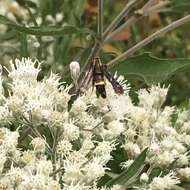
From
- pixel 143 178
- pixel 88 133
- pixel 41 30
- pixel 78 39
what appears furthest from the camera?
pixel 78 39

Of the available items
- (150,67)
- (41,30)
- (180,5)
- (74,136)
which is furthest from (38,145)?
(180,5)

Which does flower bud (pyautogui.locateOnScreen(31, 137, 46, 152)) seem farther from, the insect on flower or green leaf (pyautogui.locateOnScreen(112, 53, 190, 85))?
green leaf (pyautogui.locateOnScreen(112, 53, 190, 85))

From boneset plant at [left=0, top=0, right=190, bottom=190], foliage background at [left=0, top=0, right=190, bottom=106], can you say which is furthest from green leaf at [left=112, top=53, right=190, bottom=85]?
foliage background at [left=0, top=0, right=190, bottom=106]

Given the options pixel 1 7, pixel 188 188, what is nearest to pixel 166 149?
pixel 188 188

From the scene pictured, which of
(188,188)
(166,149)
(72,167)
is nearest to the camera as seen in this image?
(72,167)

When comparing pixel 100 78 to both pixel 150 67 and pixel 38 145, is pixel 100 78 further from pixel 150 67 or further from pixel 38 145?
pixel 38 145

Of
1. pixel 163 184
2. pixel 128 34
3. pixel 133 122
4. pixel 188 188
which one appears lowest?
pixel 188 188

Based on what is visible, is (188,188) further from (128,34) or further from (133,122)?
(128,34)
